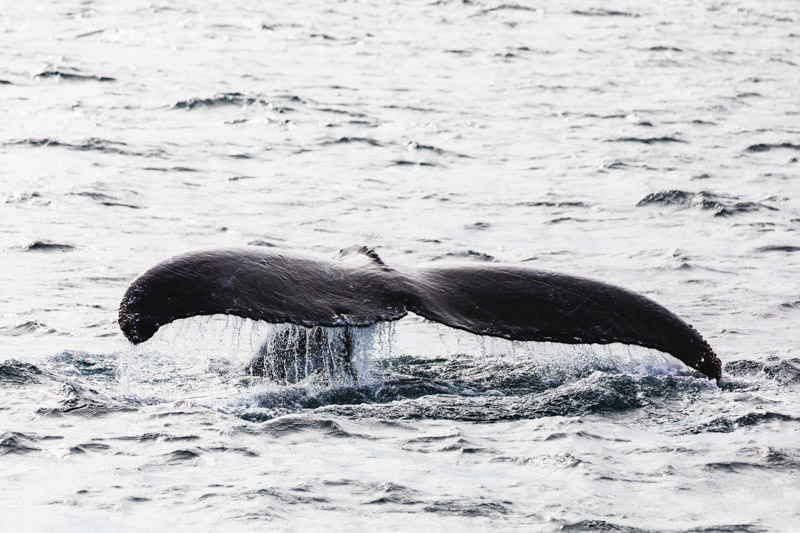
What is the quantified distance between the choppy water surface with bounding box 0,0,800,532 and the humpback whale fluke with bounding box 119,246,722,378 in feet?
2.54

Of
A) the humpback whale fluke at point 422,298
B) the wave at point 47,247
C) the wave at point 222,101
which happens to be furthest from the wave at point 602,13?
the humpback whale fluke at point 422,298

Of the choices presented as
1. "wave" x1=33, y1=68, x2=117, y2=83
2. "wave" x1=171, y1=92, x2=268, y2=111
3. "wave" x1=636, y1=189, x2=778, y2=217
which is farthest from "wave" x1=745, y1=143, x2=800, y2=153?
"wave" x1=33, y1=68, x2=117, y2=83

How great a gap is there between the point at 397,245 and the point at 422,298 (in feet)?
21.6

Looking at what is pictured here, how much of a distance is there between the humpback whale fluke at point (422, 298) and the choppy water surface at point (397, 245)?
2.54 feet

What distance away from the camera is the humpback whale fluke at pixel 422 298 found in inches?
215

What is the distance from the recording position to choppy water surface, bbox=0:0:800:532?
20.3 feet

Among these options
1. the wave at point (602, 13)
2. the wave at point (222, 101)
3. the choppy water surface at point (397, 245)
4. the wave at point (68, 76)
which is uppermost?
the wave at point (602, 13)

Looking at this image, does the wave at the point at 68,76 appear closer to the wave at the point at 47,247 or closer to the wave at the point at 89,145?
the wave at the point at 89,145

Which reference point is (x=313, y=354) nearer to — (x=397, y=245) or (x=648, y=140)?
(x=397, y=245)

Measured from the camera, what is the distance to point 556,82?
2308cm

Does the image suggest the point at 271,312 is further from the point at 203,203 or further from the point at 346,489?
the point at 203,203

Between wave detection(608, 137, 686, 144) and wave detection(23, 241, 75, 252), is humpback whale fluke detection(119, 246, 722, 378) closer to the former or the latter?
wave detection(23, 241, 75, 252)

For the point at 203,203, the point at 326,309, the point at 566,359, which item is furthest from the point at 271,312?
the point at 203,203

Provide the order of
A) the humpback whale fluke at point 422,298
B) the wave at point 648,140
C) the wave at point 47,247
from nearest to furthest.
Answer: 1. the humpback whale fluke at point 422,298
2. the wave at point 47,247
3. the wave at point 648,140
